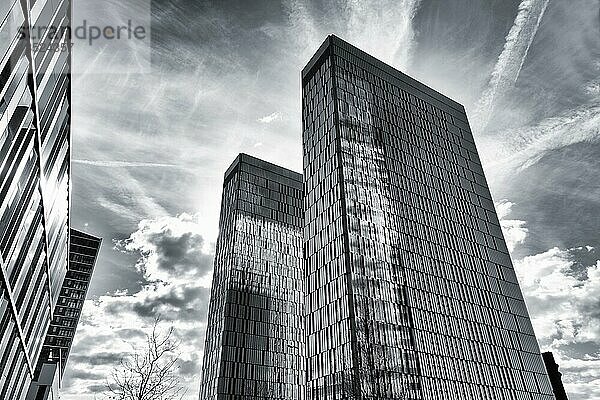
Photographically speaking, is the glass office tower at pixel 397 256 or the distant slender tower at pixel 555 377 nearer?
the glass office tower at pixel 397 256

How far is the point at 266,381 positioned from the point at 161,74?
6134 centimetres

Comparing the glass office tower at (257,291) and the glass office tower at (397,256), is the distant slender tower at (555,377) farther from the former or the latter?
the glass office tower at (257,291)

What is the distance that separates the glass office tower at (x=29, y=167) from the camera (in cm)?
1845

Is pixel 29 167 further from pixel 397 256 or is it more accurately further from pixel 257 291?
pixel 257 291

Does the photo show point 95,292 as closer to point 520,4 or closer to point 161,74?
point 161,74

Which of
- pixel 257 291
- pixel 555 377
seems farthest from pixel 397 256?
pixel 555 377

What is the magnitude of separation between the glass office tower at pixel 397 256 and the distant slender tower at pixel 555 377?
28.6 metres

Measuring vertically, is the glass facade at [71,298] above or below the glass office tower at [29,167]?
above

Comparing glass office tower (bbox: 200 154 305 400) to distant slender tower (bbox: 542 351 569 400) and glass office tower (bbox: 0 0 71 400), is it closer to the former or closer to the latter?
glass office tower (bbox: 0 0 71 400)

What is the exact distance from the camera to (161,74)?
43.6m

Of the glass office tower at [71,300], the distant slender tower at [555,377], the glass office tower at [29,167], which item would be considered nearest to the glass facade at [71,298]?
the glass office tower at [71,300]

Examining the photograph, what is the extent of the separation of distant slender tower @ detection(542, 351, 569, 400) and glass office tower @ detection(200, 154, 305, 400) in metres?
54.9

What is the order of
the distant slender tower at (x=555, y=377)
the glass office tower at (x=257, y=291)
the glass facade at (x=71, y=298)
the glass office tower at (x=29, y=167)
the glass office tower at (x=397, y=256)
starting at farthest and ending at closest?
the glass facade at (x=71, y=298) < the distant slender tower at (x=555, y=377) < the glass office tower at (x=257, y=291) < the glass office tower at (x=397, y=256) < the glass office tower at (x=29, y=167)

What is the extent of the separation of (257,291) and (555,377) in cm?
6800
